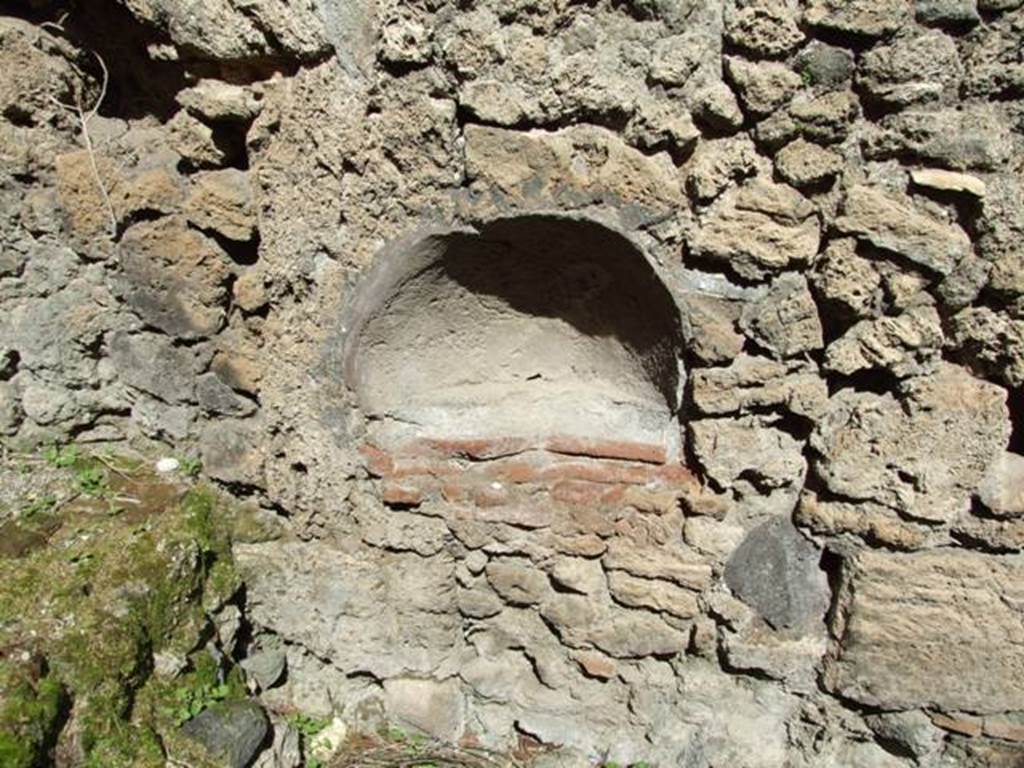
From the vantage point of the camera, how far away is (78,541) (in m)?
2.23

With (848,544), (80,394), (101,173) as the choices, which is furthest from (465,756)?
(101,173)

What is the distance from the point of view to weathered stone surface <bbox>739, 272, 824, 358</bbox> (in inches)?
71.6

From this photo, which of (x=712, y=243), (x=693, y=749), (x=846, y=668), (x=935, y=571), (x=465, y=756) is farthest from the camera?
(x=465, y=756)

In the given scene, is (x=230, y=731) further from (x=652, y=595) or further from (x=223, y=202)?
(x=223, y=202)

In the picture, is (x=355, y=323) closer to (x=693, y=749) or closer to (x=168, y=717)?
(x=168, y=717)

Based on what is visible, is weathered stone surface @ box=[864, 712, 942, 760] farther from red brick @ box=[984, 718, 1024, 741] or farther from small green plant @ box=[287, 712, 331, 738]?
small green plant @ box=[287, 712, 331, 738]

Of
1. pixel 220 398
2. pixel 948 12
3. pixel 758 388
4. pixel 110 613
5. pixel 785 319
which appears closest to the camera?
pixel 948 12

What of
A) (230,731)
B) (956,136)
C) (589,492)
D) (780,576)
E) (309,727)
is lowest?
(309,727)

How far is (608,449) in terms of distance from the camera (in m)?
2.18

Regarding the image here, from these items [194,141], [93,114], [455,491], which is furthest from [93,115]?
[455,491]

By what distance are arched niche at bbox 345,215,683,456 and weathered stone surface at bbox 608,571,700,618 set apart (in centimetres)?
41

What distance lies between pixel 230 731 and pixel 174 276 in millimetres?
1304

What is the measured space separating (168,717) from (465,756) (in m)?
0.94

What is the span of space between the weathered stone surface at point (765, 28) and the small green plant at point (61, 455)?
2.31 metres
